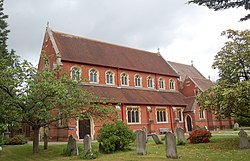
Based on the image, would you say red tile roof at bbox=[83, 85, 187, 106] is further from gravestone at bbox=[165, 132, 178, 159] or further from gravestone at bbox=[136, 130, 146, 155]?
gravestone at bbox=[165, 132, 178, 159]

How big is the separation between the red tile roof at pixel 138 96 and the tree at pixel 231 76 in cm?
1281

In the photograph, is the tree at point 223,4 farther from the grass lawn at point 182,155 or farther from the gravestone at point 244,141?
the gravestone at point 244,141

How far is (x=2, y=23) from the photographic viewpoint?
29.3 m

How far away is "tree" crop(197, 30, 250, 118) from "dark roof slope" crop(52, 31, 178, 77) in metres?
17.3

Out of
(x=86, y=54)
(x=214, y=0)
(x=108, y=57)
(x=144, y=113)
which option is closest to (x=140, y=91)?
(x=144, y=113)

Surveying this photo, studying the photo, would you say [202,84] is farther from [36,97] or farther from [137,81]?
[36,97]

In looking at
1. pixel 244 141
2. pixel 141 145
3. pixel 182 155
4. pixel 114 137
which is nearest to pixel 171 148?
pixel 182 155

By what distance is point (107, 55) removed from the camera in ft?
114

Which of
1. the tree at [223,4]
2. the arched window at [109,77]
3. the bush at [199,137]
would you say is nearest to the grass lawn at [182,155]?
the bush at [199,137]

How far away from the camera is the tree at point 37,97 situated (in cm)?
1432

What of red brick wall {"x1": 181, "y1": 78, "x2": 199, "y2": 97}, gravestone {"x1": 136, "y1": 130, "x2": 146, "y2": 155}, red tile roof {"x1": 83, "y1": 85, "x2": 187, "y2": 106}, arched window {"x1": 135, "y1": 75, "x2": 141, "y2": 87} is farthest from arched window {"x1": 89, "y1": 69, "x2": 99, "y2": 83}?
gravestone {"x1": 136, "y1": 130, "x2": 146, "y2": 155}

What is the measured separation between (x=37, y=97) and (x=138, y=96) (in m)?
19.5

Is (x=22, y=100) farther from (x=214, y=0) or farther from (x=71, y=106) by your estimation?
(x=214, y=0)

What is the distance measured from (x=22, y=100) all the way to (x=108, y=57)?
2089cm
